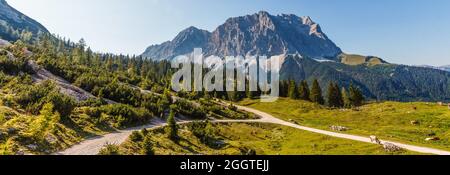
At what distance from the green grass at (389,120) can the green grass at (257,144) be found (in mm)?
10932

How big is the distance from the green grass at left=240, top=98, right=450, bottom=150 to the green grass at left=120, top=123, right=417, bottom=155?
10932 mm

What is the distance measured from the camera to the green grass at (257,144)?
4331cm

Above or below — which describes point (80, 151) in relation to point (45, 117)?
below

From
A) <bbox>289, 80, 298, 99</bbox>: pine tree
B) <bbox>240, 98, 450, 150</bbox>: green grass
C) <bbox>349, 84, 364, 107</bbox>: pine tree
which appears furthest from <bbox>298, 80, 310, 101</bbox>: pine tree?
<bbox>240, 98, 450, 150</bbox>: green grass

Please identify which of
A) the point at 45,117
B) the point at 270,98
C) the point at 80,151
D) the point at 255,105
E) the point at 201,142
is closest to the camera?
the point at 80,151

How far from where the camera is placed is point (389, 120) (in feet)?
274

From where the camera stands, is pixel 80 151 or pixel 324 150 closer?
pixel 80 151

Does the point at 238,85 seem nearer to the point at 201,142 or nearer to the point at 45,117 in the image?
the point at 201,142

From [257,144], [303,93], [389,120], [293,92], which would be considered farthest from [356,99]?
[257,144]

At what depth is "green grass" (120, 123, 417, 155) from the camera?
142 feet
